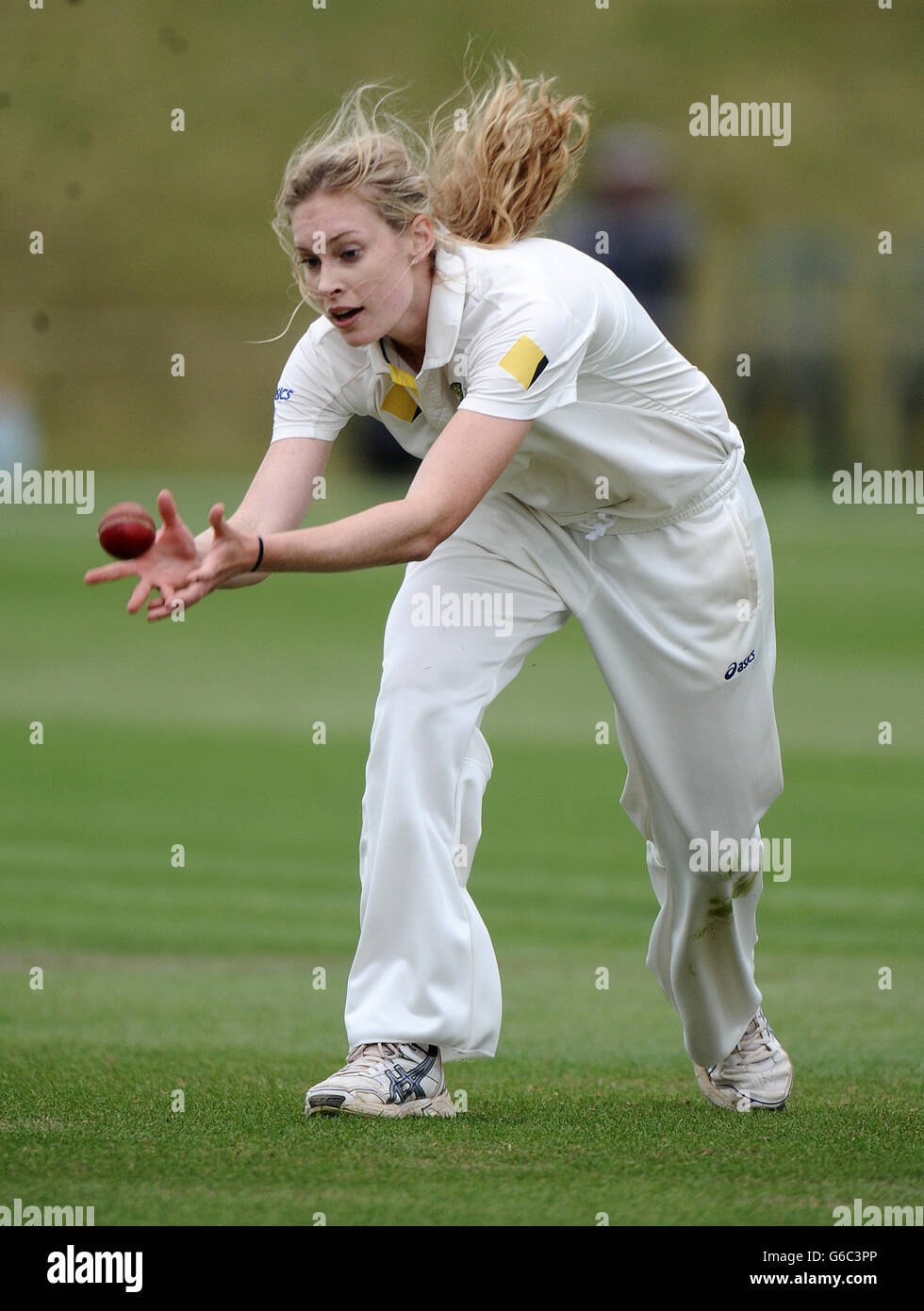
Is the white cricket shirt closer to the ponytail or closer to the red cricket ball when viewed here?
the ponytail

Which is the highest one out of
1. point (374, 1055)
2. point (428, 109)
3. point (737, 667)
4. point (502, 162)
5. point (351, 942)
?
point (428, 109)

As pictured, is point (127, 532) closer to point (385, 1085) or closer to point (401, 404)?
point (401, 404)

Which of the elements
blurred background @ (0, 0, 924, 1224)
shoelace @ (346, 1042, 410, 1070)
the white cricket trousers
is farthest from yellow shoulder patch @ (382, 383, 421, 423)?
shoelace @ (346, 1042, 410, 1070)

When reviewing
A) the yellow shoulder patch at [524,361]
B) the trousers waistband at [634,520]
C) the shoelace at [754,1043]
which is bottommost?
the shoelace at [754,1043]

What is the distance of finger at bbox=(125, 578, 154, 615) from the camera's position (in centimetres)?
394

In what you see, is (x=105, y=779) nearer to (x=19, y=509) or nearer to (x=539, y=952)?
(x=539, y=952)

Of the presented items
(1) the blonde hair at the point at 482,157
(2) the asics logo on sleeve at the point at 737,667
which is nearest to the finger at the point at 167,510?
(1) the blonde hair at the point at 482,157

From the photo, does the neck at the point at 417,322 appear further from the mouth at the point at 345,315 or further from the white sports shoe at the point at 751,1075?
the white sports shoe at the point at 751,1075

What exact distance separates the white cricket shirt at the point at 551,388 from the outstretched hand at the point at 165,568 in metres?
0.83

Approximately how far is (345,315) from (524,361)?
1.62 feet

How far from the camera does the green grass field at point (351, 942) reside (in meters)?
4.41

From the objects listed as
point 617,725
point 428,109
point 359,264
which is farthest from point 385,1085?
point 428,109

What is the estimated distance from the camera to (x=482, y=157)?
16.4 feet

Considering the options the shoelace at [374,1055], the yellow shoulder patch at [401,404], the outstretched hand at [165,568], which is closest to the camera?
the outstretched hand at [165,568]
